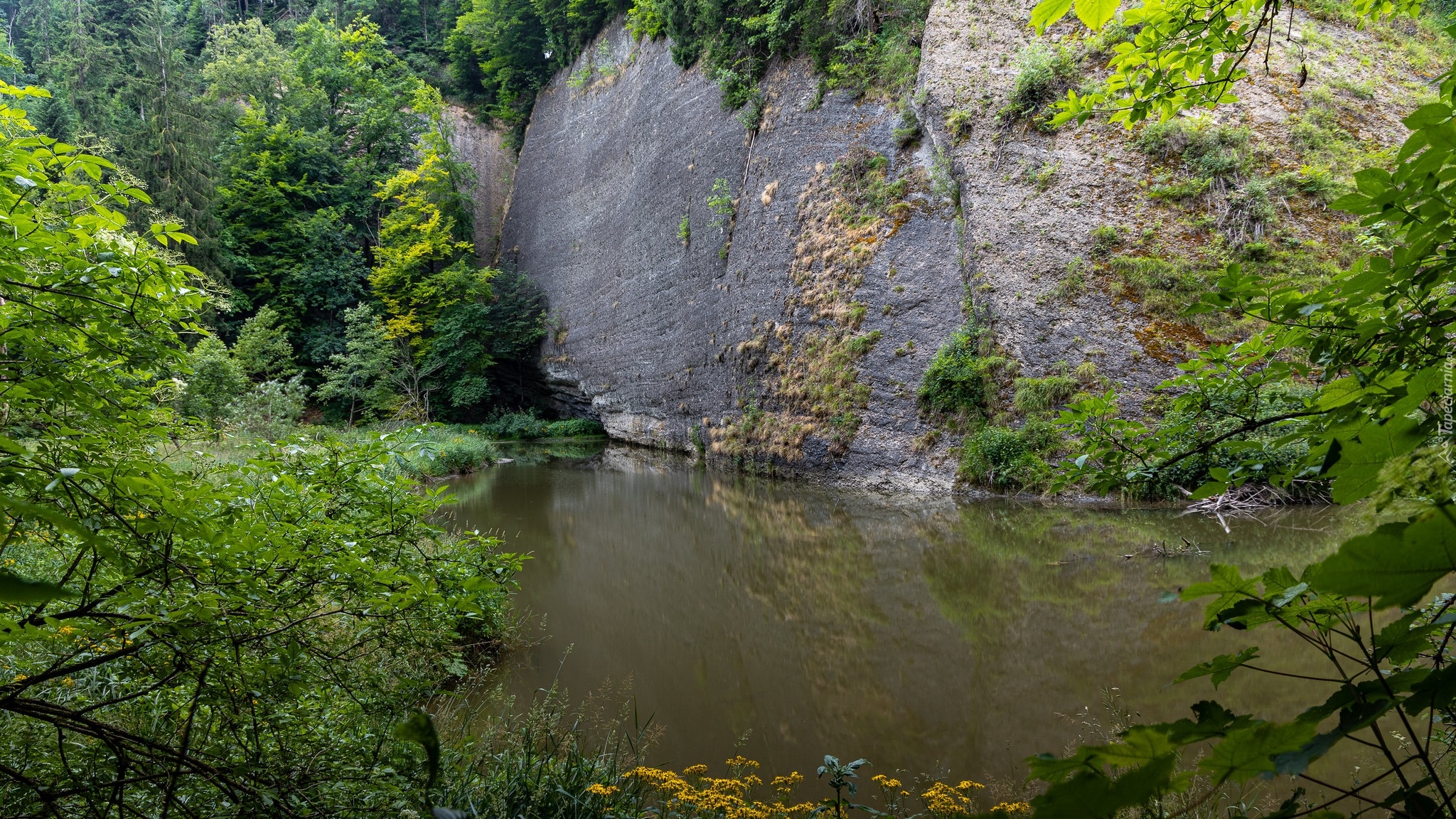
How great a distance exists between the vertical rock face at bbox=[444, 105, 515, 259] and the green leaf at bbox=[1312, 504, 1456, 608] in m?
30.2

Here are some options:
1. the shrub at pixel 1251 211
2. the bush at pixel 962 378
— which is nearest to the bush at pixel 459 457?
the bush at pixel 962 378

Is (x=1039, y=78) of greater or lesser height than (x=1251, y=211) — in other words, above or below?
above

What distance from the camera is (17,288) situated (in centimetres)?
203

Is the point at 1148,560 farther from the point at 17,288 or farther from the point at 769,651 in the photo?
the point at 17,288

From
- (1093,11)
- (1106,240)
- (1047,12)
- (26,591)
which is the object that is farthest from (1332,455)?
(1106,240)

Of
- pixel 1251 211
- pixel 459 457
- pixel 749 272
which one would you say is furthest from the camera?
pixel 459 457

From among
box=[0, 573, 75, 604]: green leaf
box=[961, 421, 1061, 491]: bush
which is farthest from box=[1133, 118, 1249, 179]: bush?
box=[0, 573, 75, 604]: green leaf

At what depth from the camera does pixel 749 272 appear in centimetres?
1562

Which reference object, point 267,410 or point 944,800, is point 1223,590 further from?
point 267,410

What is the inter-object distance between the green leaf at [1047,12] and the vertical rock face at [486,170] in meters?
29.1

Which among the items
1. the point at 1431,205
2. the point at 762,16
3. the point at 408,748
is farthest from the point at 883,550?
the point at 762,16

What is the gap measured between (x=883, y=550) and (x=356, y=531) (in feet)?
19.9

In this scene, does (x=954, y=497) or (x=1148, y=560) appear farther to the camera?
(x=954, y=497)

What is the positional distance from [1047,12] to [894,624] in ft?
16.3
